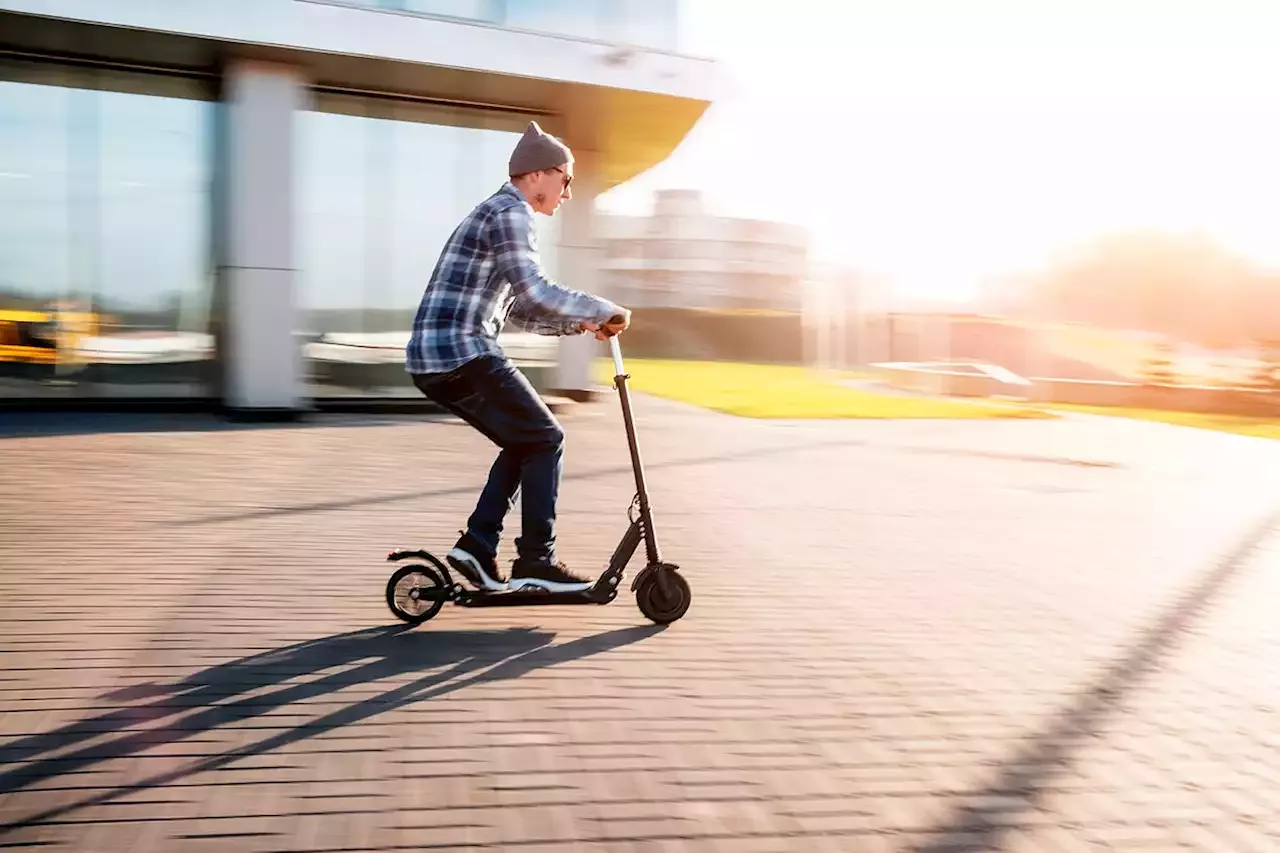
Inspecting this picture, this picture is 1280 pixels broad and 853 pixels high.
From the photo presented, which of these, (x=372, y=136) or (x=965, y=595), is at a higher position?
(x=372, y=136)

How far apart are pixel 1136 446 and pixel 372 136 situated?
1057 cm

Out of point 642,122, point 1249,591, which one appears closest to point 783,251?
point 642,122

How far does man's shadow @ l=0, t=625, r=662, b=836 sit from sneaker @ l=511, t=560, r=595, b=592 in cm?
22

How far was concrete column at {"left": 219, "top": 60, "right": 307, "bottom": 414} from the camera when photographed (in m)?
13.9

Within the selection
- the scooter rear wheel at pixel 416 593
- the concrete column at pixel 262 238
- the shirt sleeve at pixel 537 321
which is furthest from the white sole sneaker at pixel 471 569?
the concrete column at pixel 262 238

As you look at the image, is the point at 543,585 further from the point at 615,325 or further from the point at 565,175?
the point at 565,175

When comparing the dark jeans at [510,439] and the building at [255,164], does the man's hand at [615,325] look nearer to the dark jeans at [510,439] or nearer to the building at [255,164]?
the dark jeans at [510,439]

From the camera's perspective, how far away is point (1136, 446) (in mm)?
15578

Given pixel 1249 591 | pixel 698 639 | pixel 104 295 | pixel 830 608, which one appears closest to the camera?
pixel 698 639

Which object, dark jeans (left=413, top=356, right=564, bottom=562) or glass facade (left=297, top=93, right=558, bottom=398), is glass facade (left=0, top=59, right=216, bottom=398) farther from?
dark jeans (left=413, top=356, right=564, bottom=562)

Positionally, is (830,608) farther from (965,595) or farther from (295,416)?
(295,416)

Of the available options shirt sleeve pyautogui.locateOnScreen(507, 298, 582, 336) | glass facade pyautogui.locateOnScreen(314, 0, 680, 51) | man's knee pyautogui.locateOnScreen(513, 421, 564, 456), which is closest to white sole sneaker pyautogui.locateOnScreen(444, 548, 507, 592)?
man's knee pyautogui.locateOnScreen(513, 421, 564, 456)

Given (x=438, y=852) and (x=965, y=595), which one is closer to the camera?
(x=438, y=852)

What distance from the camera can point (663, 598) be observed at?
17.0ft
